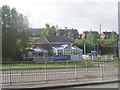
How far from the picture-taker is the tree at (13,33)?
53.5m

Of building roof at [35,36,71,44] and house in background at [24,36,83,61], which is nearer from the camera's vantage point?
house in background at [24,36,83,61]

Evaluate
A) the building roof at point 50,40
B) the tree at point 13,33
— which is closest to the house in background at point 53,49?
the building roof at point 50,40

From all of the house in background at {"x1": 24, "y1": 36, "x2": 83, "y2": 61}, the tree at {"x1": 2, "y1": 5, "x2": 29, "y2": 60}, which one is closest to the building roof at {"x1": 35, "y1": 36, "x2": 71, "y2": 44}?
the house in background at {"x1": 24, "y1": 36, "x2": 83, "y2": 61}

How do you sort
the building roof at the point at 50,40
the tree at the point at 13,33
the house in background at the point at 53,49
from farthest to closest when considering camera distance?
the building roof at the point at 50,40
the house in background at the point at 53,49
the tree at the point at 13,33

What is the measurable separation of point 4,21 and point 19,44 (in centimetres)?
476

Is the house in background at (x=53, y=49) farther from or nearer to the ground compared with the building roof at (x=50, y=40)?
nearer to the ground

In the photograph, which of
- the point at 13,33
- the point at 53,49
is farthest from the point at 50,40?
the point at 13,33

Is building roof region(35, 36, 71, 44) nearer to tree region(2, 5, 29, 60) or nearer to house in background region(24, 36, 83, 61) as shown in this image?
house in background region(24, 36, 83, 61)

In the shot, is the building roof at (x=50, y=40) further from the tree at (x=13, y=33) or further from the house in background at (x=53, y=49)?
the tree at (x=13, y=33)

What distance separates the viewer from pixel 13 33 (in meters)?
56.5

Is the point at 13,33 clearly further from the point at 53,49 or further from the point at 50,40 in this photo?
the point at 50,40

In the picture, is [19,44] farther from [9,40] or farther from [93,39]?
[93,39]

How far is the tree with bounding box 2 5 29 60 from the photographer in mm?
53469

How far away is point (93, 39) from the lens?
8250 centimetres
